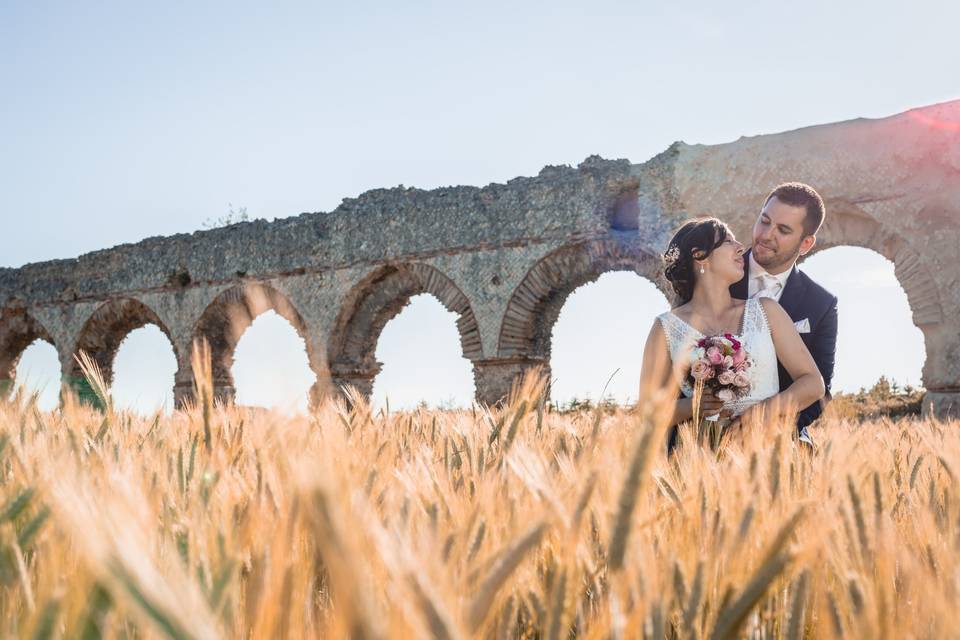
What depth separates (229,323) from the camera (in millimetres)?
14828

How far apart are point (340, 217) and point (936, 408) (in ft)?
28.8

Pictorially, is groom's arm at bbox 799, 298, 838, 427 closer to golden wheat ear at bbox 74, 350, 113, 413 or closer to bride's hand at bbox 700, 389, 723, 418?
bride's hand at bbox 700, 389, 723, 418

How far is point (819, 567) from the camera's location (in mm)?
736

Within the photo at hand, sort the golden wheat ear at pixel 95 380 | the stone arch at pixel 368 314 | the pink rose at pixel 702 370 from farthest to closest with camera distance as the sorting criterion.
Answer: the stone arch at pixel 368 314
the pink rose at pixel 702 370
the golden wheat ear at pixel 95 380

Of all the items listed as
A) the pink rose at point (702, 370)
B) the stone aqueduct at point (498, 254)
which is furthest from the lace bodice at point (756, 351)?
the stone aqueduct at point (498, 254)

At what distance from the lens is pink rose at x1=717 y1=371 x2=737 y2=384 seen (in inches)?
112

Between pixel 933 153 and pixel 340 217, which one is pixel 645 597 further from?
pixel 340 217

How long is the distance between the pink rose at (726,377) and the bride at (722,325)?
0.08 metres

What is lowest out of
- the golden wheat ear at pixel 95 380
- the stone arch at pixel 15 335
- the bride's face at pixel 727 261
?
the golden wheat ear at pixel 95 380

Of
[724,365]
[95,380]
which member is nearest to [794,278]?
[724,365]

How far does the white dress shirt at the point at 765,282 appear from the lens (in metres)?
3.32

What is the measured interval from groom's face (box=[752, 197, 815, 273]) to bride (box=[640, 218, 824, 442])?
331mm

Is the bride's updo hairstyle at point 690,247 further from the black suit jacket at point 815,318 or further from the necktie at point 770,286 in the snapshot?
the black suit jacket at point 815,318

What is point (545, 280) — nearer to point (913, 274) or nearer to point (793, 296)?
point (913, 274)
